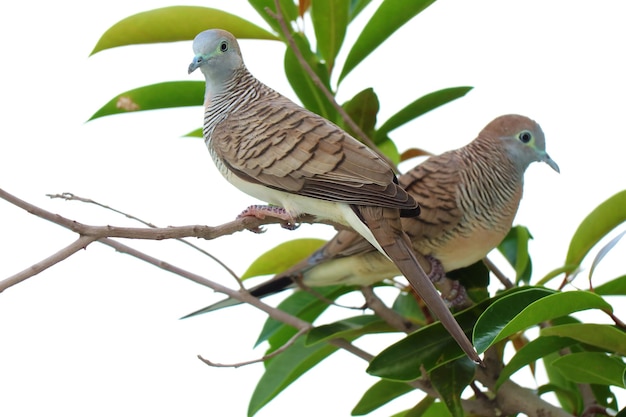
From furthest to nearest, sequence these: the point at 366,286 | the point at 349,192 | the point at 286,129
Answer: the point at 366,286
the point at 286,129
the point at 349,192

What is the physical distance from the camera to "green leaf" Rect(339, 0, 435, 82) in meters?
1.72

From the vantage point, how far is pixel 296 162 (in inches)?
58.6

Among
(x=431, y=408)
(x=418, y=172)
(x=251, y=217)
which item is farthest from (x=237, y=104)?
(x=431, y=408)

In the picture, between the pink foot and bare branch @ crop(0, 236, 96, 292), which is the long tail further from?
bare branch @ crop(0, 236, 96, 292)

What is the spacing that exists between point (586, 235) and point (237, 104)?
28.8 inches

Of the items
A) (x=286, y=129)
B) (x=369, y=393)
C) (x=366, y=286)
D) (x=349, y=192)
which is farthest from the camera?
(x=366, y=286)

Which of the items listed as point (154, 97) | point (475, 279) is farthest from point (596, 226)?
point (154, 97)

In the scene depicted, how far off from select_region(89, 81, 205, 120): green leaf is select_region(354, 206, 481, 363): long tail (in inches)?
22.9

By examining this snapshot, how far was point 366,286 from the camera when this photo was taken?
1819 mm

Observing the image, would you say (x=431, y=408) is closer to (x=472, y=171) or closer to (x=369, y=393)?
(x=369, y=393)

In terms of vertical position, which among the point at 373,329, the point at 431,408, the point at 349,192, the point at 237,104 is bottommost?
the point at 431,408

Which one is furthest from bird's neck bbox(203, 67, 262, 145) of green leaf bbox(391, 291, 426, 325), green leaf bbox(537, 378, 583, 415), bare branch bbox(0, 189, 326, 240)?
green leaf bbox(537, 378, 583, 415)

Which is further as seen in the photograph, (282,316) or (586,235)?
(586,235)

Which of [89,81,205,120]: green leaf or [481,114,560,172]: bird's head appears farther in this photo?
[481,114,560,172]: bird's head
